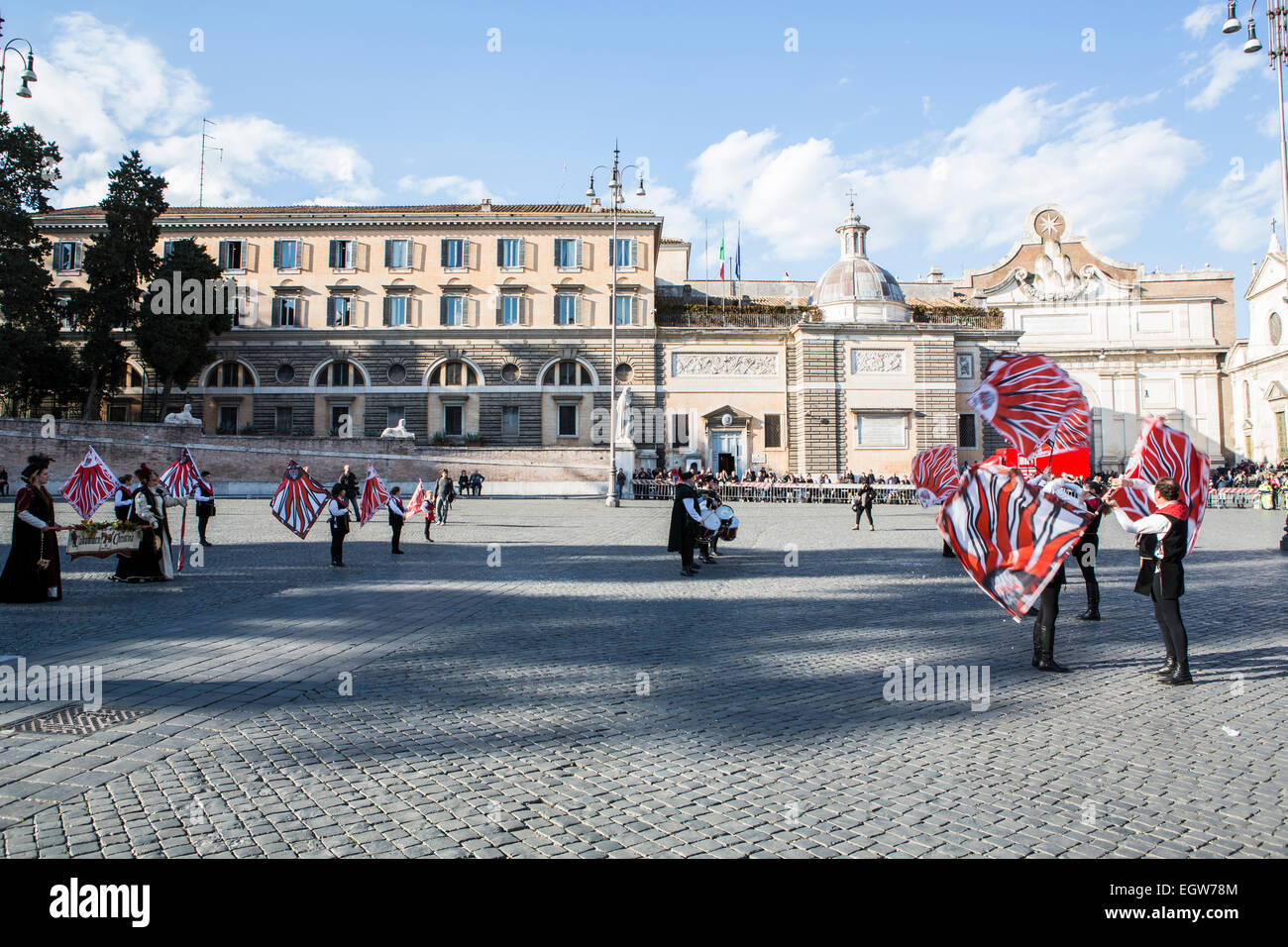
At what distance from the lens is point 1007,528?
7.34 metres

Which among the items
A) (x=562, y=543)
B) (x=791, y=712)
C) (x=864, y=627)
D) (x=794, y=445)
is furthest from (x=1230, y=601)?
(x=794, y=445)

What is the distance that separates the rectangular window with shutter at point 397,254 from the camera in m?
47.6

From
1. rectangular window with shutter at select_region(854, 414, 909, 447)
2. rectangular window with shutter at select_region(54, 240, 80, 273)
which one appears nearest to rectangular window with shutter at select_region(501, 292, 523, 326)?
rectangular window with shutter at select_region(854, 414, 909, 447)

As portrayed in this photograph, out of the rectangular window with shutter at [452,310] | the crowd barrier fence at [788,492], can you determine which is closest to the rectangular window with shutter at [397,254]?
the rectangular window with shutter at [452,310]

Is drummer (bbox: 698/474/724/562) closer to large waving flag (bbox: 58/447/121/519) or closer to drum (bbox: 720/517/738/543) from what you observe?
drum (bbox: 720/517/738/543)

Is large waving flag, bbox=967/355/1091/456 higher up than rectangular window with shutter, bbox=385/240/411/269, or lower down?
lower down

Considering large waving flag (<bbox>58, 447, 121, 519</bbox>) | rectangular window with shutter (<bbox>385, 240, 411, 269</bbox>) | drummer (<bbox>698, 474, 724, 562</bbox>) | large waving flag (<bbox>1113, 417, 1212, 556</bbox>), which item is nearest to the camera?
large waving flag (<bbox>1113, 417, 1212, 556</bbox>)

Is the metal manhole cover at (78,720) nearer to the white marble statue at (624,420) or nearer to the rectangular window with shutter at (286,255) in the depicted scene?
the white marble statue at (624,420)

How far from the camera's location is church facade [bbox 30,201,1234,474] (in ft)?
154

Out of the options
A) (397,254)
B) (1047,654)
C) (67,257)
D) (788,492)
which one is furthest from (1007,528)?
(67,257)

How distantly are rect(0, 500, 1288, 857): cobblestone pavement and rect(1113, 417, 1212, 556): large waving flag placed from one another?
136 centimetres

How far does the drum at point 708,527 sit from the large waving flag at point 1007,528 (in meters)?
7.55

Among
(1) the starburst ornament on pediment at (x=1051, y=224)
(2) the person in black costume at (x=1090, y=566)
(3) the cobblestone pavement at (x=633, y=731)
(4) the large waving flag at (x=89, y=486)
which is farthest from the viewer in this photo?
(1) the starburst ornament on pediment at (x=1051, y=224)

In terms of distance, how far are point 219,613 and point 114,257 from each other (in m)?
37.0
